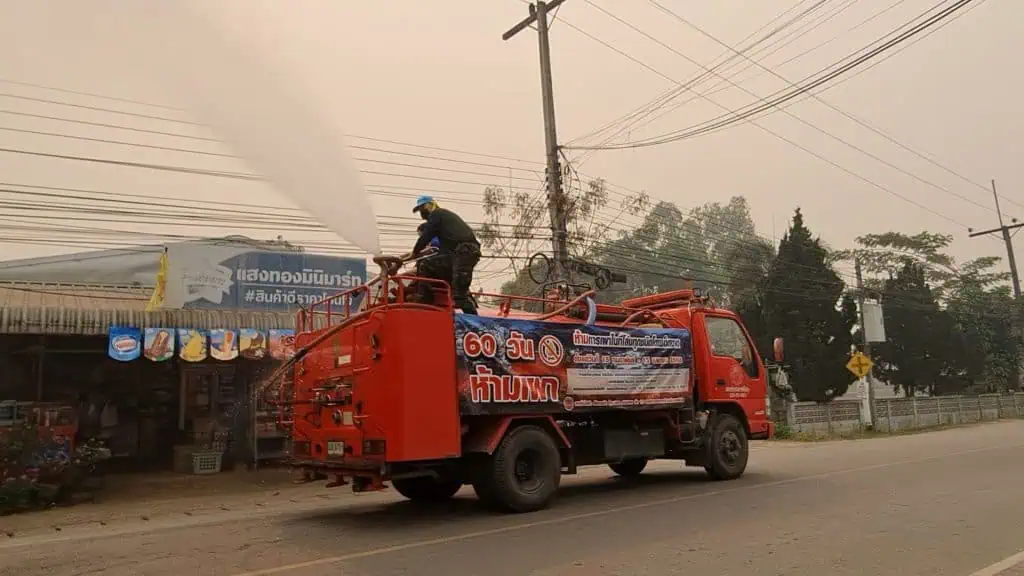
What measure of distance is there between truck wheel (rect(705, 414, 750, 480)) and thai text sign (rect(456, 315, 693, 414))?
950 mm

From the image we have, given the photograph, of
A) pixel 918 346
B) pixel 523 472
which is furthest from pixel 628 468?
pixel 918 346

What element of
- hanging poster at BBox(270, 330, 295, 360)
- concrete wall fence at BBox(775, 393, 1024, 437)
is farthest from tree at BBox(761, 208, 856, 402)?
hanging poster at BBox(270, 330, 295, 360)

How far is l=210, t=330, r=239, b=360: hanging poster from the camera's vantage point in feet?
40.2

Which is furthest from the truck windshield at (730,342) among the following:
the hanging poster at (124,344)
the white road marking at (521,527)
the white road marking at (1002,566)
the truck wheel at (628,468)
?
the hanging poster at (124,344)

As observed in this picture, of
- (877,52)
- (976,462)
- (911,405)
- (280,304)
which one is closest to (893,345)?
(911,405)

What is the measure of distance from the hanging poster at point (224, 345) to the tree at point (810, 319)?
20.2m

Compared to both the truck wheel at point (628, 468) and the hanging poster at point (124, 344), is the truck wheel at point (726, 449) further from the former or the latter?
the hanging poster at point (124, 344)

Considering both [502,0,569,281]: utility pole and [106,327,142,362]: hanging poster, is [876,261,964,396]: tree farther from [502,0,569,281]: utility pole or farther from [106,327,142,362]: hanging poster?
[106,327,142,362]: hanging poster

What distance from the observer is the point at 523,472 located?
8.42 meters

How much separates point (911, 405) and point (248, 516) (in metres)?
26.3

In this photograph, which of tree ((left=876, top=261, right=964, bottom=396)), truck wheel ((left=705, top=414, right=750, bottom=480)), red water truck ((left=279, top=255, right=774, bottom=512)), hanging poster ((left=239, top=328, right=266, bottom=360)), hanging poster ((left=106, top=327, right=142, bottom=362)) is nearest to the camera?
red water truck ((left=279, top=255, right=774, bottom=512))

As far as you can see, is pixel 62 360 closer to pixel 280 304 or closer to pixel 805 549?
pixel 280 304

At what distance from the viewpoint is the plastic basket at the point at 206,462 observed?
13328mm

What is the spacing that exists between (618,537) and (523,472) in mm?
1844
